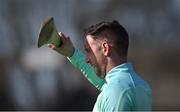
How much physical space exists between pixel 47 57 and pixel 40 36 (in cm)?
1856

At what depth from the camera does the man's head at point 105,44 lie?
436 centimetres

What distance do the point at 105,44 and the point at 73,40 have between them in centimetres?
1644

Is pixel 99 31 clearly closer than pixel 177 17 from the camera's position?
Yes

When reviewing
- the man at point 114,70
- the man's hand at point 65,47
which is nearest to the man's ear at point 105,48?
the man at point 114,70

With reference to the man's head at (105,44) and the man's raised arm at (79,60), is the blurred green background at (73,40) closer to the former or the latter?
the man's raised arm at (79,60)

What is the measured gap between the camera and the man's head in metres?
4.36

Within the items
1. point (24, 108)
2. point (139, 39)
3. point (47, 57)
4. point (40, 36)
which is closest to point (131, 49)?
point (139, 39)

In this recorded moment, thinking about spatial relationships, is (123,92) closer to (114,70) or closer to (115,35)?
(114,70)

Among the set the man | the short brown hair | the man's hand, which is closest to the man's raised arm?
the man's hand

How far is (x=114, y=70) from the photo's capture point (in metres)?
4.33

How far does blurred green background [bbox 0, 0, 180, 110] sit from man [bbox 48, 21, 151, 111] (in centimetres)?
1606

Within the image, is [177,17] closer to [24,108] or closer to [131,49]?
[131,49]

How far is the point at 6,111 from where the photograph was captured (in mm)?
19172

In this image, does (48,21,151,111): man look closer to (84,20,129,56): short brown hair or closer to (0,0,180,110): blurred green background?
(84,20,129,56): short brown hair
